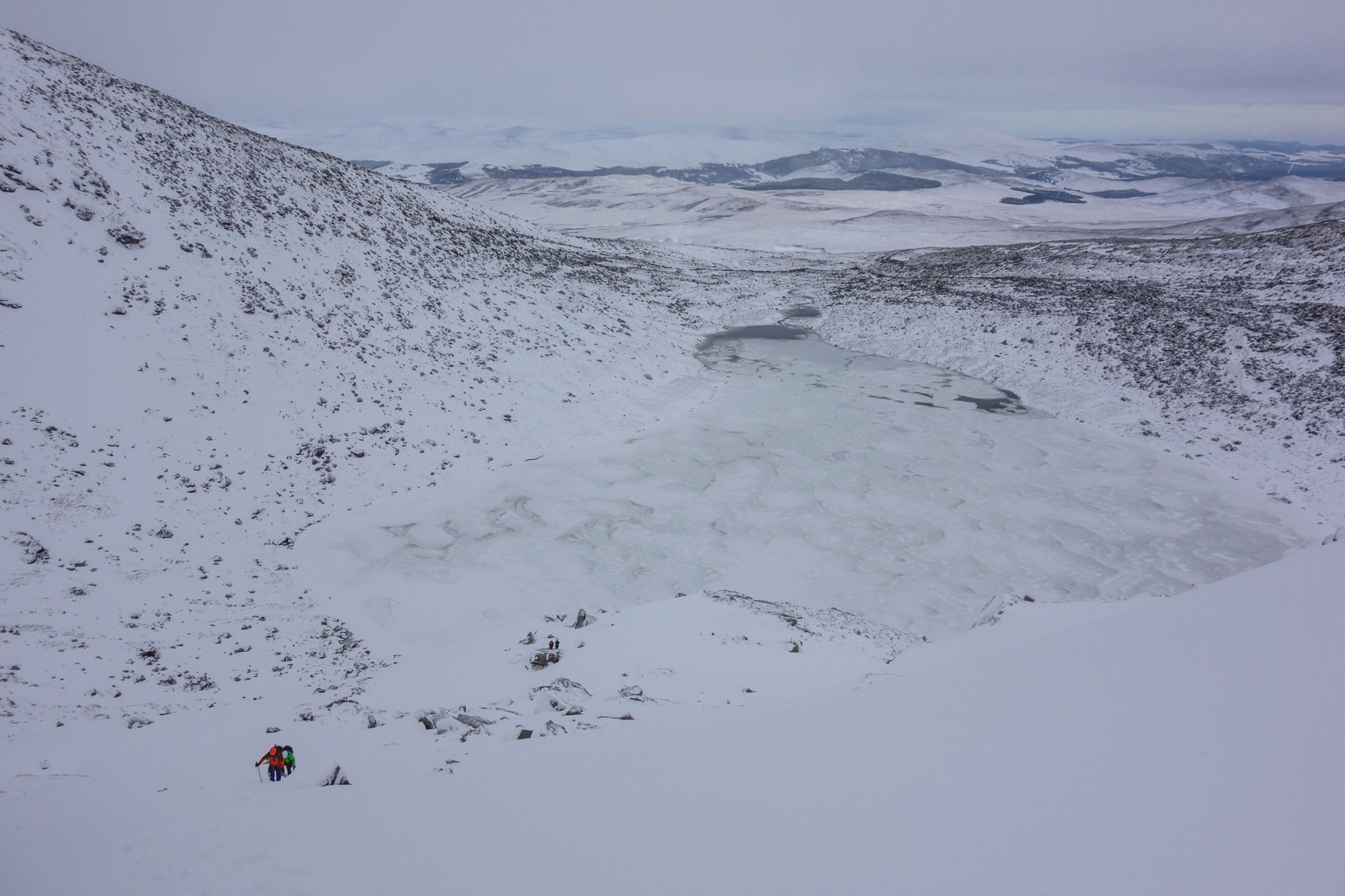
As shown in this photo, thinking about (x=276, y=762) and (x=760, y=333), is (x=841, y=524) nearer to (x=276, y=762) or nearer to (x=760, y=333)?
(x=276, y=762)

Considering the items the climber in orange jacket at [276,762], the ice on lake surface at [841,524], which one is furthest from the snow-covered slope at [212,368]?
the climber in orange jacket at [276,762]

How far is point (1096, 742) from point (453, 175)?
8094 inches

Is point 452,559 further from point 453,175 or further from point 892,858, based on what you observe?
point 453,175

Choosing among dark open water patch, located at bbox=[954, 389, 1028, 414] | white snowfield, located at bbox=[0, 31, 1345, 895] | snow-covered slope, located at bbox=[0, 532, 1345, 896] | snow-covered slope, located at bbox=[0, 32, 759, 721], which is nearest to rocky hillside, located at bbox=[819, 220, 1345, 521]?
white snowfield, located at bbox=[0, 31, 1345, 895]

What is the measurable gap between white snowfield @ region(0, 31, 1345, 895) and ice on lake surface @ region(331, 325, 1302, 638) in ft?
0.48

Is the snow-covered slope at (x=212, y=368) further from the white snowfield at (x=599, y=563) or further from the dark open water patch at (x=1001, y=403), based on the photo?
the dark open water patch at (x=1001, y=403)

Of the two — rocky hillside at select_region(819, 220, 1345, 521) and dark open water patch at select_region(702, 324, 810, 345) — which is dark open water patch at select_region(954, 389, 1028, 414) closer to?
rocky hillside at select_region(819, 220, 1345, 521)

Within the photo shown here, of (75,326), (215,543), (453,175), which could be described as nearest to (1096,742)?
(215,543)

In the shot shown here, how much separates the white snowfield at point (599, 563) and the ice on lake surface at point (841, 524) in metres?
0.15

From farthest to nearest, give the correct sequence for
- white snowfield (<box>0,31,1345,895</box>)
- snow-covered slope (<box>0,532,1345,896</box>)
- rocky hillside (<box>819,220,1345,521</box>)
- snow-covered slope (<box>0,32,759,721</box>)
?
rocky hillside (<box>819,220,1345,521</box>), snow-covered slope (<box>0,32,759,721</box>), white snowfield (<box>0,31,1345,895</box>), snow-covered slope (<box>0,532,1345,896</box>)

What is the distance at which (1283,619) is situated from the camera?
6488 mm

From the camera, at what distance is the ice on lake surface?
1305 cm

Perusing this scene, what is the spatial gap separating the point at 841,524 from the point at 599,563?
6.33 metres

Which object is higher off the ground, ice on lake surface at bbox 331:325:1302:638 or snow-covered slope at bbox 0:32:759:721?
snow-covered slope at bbox 0:32:759:721
